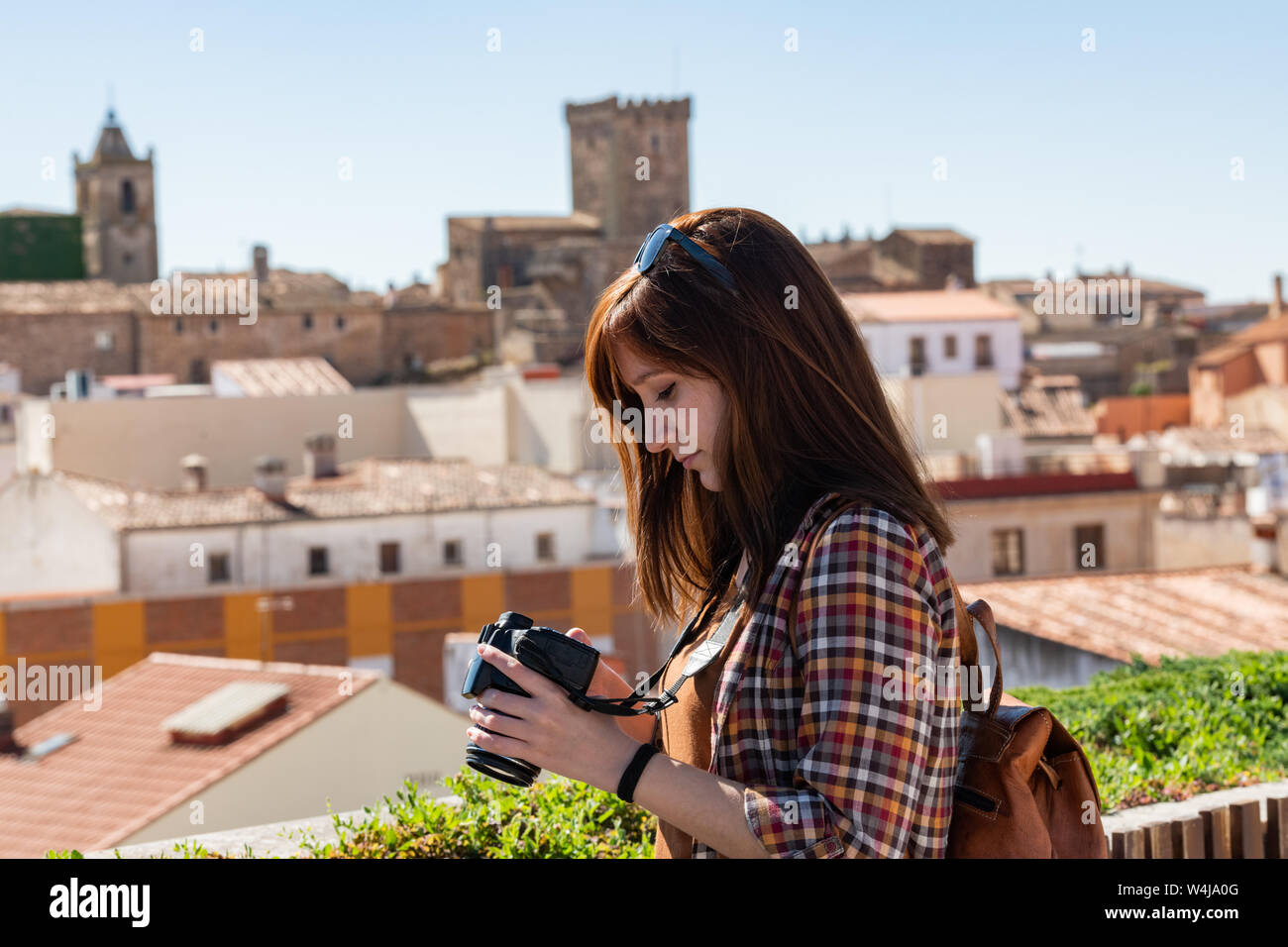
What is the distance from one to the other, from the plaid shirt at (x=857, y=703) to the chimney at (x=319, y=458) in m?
28.3

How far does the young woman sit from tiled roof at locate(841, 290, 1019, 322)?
34.9 m

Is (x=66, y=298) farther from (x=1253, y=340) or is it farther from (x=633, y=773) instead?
(x=633, y=773)

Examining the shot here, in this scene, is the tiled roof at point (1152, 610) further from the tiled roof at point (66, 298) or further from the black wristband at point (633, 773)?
the tiled roof at point (66, 298)

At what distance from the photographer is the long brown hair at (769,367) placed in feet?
5.41

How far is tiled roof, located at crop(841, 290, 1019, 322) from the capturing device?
37.8 m

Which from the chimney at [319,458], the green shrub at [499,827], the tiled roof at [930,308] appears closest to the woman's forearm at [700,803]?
the green shrub at [499,827]

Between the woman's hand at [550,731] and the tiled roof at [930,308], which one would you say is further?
the tiled roof at [930,308]

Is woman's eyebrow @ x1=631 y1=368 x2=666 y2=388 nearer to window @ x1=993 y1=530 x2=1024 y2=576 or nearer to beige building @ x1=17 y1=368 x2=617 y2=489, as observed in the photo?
window @ x1=993 y1=530 x2=1024 y2=576

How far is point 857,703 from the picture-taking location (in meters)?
1.46

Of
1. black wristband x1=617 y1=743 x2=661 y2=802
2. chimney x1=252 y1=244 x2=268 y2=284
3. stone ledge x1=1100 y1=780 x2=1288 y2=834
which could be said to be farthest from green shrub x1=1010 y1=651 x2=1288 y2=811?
chimney x1=252 y1=244 x2=268 y2=284

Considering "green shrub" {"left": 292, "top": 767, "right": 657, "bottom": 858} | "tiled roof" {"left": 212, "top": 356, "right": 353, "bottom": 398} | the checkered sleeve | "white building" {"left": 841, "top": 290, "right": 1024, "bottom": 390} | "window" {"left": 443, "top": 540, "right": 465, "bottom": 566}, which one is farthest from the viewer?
"tiled roof" {"left": 212, "top": 356, "right": 353, "bottom": 398}

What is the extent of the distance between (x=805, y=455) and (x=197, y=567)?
77.5 ft
